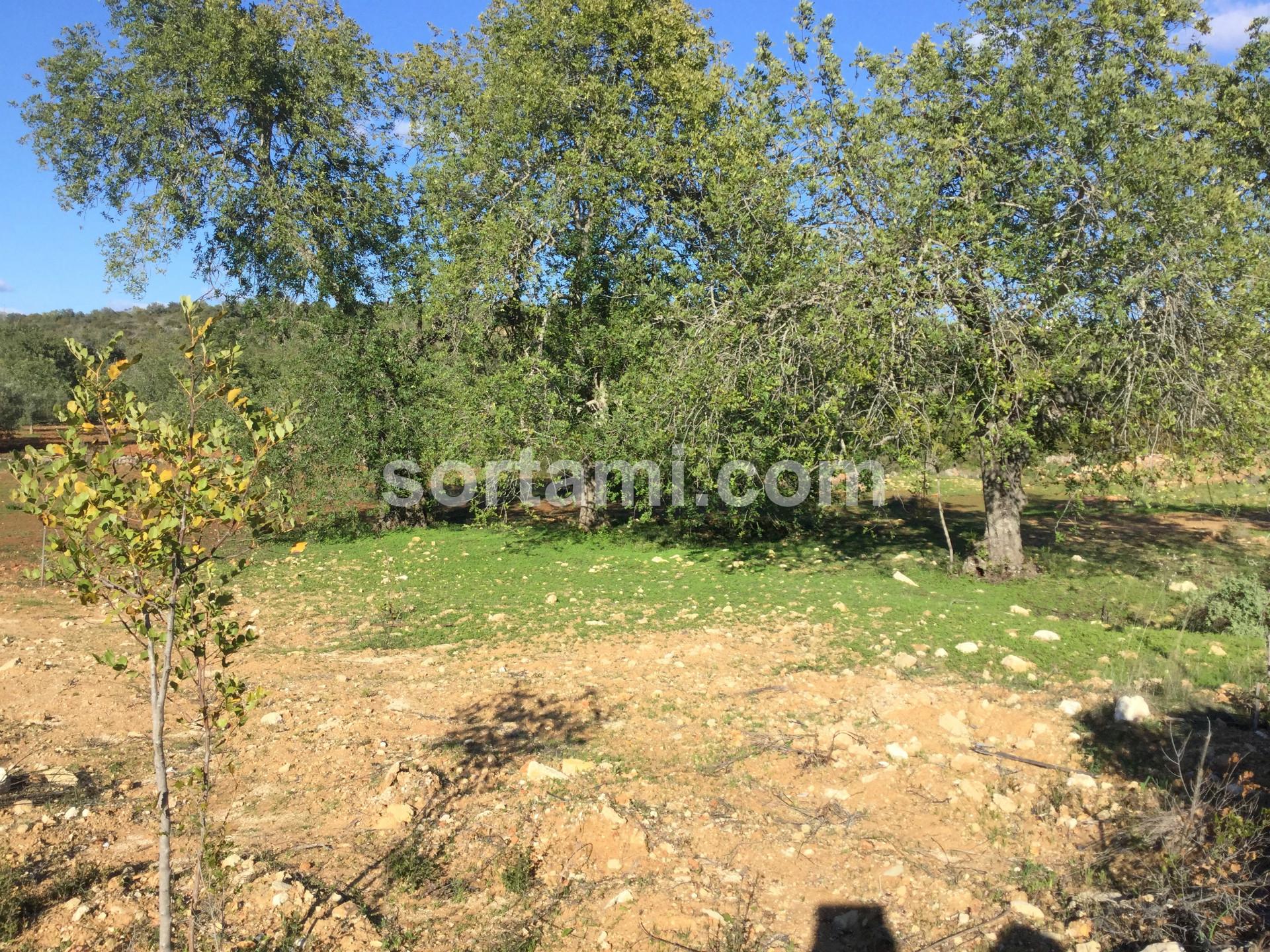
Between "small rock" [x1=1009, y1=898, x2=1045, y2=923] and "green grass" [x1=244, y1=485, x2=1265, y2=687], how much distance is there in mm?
3089

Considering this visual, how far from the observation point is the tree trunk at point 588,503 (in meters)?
15.2

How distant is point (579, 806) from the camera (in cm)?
497

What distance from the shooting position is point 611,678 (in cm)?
722

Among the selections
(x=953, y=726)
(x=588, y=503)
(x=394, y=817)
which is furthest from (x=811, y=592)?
(x=588, y=503)

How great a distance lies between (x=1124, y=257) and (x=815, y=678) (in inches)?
225

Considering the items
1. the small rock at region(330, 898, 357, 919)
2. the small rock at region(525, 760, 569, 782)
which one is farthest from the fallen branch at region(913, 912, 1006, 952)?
the small rock at region(330, 898, 357, 919)

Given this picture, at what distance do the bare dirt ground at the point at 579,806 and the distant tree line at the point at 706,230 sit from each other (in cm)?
379

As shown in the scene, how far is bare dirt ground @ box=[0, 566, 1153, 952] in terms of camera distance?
Result: 4016 mm

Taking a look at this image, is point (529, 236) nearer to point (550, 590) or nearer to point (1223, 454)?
point (550, 590)

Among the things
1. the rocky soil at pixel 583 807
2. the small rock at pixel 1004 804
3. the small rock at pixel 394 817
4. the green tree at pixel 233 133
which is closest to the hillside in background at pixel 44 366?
the green tree at pixel 233 133

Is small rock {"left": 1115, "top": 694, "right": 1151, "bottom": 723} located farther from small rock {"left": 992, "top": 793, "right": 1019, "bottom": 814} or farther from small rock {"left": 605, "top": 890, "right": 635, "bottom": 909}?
small rock {"left": 605, "top": 890, "right": 635, "bottom": 909}

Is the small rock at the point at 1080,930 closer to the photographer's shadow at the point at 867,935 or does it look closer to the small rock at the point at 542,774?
the photographer's shadow at the point at 867,935

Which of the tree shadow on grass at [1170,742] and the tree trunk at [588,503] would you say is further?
the tree trunk at [588,503]

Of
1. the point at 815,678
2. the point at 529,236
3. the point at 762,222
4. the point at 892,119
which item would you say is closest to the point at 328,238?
the point at 529,236
